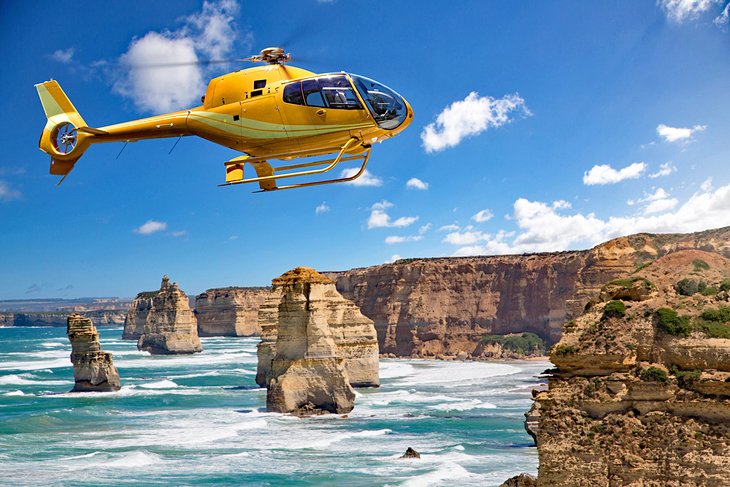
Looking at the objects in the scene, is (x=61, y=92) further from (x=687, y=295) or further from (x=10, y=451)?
(x=10, y=451)

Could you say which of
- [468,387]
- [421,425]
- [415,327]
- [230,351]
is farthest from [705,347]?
[230,351]

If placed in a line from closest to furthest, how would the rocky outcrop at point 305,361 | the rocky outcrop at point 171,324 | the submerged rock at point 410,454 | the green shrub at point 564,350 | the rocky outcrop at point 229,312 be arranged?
the green shrub at point 564,350 → the submerged rock at point 410,454 → the rocky outcrop at point 305,361 → the rocky outcrop at point 171,324 → the rocky outcrop at point 229,312

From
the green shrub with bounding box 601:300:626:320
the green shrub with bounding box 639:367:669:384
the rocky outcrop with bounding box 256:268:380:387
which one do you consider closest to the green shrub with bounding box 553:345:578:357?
the green shrub with bounding box 601:300:626:320

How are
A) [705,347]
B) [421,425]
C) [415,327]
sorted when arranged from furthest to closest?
[415,327] → [421,425] → [705,347]

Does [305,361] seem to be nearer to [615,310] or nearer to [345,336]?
[345,336]

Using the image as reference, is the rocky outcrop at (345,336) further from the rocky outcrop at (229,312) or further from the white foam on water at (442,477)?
the rocky outcrop at (229,312)

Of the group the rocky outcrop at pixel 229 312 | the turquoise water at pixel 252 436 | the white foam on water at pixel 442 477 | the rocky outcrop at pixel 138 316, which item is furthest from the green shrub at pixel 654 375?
the rocky outcrop at pixel 229 312
